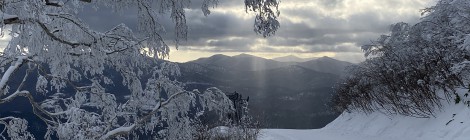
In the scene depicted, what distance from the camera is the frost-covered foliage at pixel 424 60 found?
1413 centimetres

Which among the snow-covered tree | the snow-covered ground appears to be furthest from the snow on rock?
the snow-covered tree

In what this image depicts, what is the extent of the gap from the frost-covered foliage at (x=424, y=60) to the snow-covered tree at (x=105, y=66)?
9.04m

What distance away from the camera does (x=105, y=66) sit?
5887 mm

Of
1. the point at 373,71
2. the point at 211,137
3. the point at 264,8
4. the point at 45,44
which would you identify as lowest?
the point at 211,137

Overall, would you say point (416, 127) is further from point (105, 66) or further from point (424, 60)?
point (105, 66)

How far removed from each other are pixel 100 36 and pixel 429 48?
13.8 meters

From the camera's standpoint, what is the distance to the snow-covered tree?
14.5ft

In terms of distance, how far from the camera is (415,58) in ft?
56.1

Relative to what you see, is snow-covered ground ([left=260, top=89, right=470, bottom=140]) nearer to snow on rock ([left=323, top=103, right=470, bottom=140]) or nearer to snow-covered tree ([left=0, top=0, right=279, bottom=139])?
snow on rock ([left=323, top=103, right=470, bottom=140])

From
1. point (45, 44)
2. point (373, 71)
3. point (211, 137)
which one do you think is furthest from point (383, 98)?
point (45, 44)

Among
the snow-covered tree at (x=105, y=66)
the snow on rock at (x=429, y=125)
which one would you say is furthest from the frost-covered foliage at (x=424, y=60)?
the snow-covered tree at (x=105, y=66)

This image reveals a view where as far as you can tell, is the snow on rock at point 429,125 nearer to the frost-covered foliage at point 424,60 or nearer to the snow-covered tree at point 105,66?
the frost-covered foliage at point 424,60

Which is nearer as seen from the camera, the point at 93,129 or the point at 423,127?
the point at 93,129

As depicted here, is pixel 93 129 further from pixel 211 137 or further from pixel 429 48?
pixel 429 48
